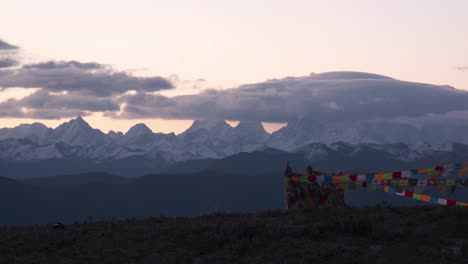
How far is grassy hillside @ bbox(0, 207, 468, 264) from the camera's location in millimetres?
18656

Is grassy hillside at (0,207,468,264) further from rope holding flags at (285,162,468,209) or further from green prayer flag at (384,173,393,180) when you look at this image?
green prayer flag at (384,173,393,180)

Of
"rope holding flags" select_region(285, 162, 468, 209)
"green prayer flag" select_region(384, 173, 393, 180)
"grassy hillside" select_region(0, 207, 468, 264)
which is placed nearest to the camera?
"grassy hillside" select_region(0, 207, 468, 264)

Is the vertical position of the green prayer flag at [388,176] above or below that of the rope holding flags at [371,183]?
above

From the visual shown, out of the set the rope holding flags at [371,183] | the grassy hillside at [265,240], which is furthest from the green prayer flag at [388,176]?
the grassy hillside at [265,240]

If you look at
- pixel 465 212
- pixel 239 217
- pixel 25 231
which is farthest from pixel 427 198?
pixel 25 231

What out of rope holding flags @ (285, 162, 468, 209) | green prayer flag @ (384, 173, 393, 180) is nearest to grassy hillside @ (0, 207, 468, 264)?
rope holding flags @ (285, 162, 468, 209)

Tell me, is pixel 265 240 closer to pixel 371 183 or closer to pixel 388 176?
pixel 388 176

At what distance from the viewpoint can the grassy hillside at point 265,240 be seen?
18.7 meters

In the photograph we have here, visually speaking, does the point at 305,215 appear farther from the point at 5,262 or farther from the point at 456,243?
the point at 5,262

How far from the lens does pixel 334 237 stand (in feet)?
67.2

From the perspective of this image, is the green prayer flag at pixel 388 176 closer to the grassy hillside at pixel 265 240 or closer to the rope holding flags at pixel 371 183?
the rope holding flags at pixel 371 183

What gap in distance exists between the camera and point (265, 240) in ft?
66.1

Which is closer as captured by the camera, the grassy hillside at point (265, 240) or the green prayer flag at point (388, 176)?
the grassy hillside at point (265, 240)

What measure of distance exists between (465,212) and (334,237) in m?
4.33
